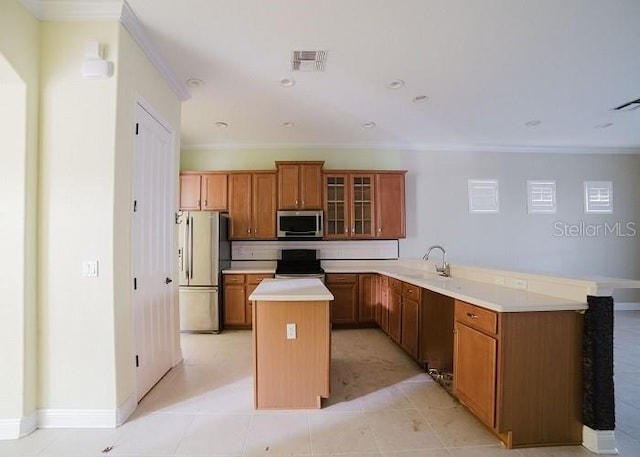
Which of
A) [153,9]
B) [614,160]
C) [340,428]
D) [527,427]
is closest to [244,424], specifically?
[340,428]

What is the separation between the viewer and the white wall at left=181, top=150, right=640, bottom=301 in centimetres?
502

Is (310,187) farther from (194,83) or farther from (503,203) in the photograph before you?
(503,203)

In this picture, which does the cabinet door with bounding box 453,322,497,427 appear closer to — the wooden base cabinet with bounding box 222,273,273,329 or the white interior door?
the white interior door

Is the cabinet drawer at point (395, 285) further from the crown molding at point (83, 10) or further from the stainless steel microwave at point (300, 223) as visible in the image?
the crown molding at point (83, 10)

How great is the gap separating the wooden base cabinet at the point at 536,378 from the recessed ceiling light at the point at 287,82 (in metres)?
2.60

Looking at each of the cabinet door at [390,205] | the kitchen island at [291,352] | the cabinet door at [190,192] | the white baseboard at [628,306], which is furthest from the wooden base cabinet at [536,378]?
the white baseboard at [628,306]

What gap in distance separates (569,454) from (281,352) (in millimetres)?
1874

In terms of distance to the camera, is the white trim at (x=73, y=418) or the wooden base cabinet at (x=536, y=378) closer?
the wooden base cabinet at (x=536, y=378)

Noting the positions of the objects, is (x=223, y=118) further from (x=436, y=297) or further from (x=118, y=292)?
(x=436, y=297)

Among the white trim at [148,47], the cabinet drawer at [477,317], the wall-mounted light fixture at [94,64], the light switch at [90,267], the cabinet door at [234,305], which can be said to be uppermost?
the white trim at [148,47]

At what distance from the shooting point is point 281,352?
227 cm

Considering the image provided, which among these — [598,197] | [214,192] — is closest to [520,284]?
[214,192]

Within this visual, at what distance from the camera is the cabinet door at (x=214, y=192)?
4641mm

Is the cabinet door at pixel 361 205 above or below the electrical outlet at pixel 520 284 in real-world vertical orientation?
above
